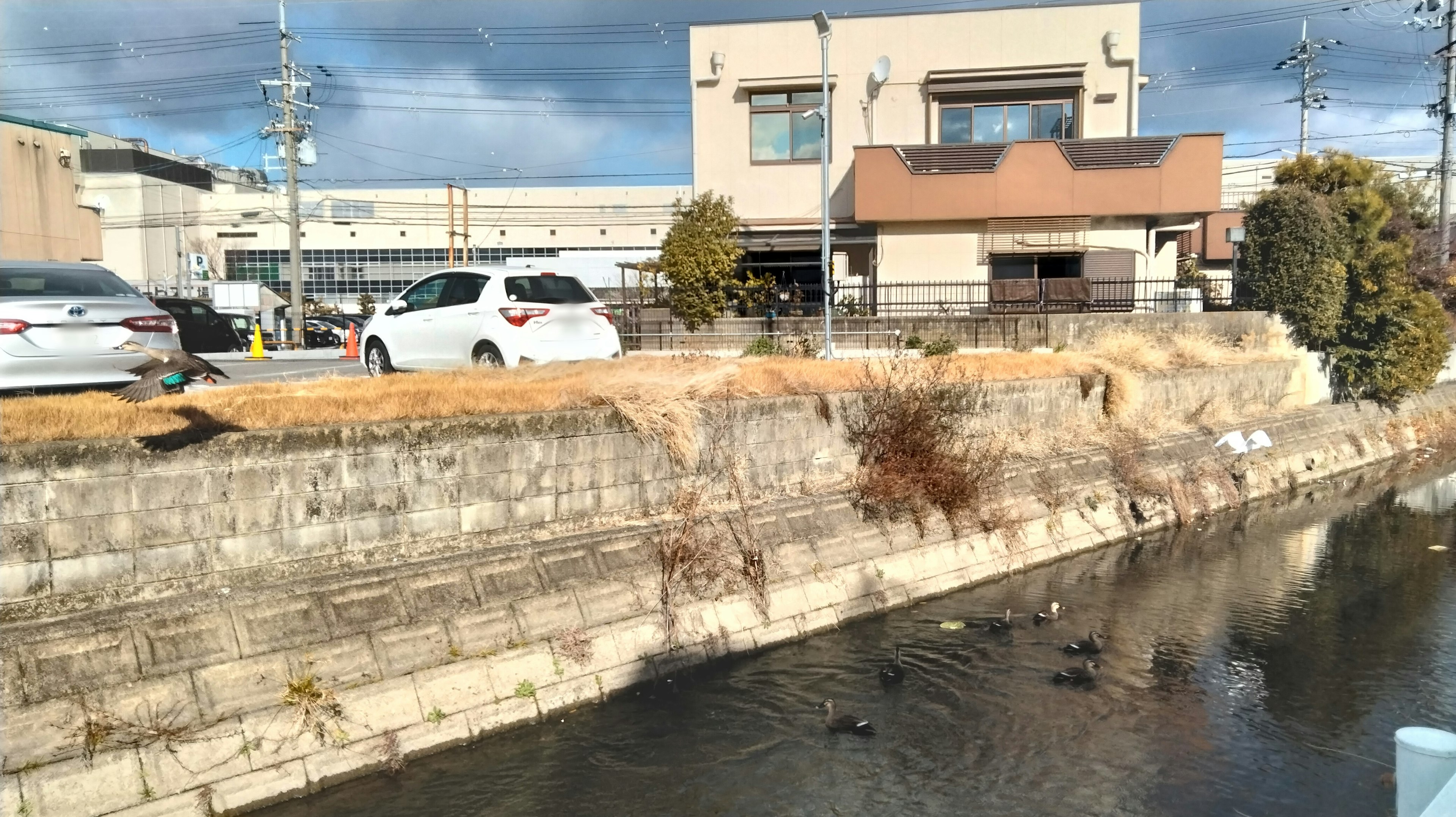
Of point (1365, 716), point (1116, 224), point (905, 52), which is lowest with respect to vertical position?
point (1365, 716)

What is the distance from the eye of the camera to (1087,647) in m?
9.75

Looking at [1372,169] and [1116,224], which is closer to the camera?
[1372,169]

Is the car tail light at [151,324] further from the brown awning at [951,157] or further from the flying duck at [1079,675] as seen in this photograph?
the brown awning at [951,157]

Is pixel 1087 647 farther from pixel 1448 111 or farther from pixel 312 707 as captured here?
pixel 1448 111

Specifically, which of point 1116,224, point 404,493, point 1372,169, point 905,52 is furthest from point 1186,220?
point 404,493

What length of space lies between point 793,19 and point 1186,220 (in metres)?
12.9

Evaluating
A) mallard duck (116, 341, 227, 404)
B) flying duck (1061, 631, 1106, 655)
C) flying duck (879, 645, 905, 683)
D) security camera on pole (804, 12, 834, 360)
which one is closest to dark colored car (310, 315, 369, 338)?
security camera on pole (804, 12, 834, 360)

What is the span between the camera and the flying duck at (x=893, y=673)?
8.95m

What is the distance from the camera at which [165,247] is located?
5872cm

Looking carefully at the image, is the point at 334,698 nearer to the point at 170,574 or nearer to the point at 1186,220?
the point at 170,574

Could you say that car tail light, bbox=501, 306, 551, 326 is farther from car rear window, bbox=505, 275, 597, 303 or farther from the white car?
car rear window, bbox=505, 275, 597, 303

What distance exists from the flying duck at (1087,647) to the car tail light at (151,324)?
29.4 feet

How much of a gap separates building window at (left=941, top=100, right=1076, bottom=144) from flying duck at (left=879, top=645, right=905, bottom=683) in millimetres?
23118

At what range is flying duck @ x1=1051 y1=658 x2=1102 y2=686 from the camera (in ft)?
29.5
